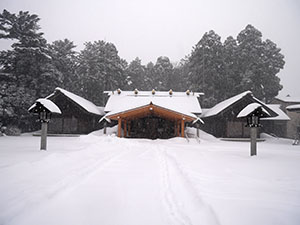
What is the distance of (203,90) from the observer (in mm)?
30031

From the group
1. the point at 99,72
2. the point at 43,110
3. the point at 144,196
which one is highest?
the point at 99,72

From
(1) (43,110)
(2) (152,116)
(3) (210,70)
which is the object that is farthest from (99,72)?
(1) (43,110)

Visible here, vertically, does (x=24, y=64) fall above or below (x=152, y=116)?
above

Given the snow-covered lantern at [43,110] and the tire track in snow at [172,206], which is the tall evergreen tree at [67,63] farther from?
the tire track in snow at [172,206]

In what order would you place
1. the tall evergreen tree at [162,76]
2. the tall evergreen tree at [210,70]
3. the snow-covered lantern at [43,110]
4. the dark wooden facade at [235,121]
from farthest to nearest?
1. the tall evergreen tree at [162,76]
2. the tall evergreen tree at [210,70]
3. the dark wooden facade at [235,121]
4. the snow-covered lantern at [43,110]

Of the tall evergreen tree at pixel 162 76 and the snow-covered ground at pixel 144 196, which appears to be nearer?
the snow-covered ground at pixel 144 196

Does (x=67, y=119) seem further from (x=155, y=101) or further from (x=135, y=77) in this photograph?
(x=135, y=77)

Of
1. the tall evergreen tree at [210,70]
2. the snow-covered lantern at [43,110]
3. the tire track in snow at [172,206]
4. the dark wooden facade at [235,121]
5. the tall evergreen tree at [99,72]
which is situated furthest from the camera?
the tall evergreen tree at [99,72]

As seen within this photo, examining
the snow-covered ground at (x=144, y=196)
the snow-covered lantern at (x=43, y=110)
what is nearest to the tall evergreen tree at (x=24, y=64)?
the snow-covered lantern at (x=43, y=110)

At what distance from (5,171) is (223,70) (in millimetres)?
31485

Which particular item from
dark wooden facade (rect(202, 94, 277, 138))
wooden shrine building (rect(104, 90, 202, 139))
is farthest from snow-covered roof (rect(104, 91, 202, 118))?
dark wooden facade (rect(202, 94, 277, 138))

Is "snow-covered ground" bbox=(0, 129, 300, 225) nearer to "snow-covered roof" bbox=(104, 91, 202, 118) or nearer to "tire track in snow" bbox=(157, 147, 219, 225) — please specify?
"tire track in snow" bbox=(157, 147, 219, 225)

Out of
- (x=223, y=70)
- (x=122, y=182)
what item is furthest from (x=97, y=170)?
(x=223, y=70)

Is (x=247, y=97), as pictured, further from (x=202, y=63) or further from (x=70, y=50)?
(x=70, y=50)
